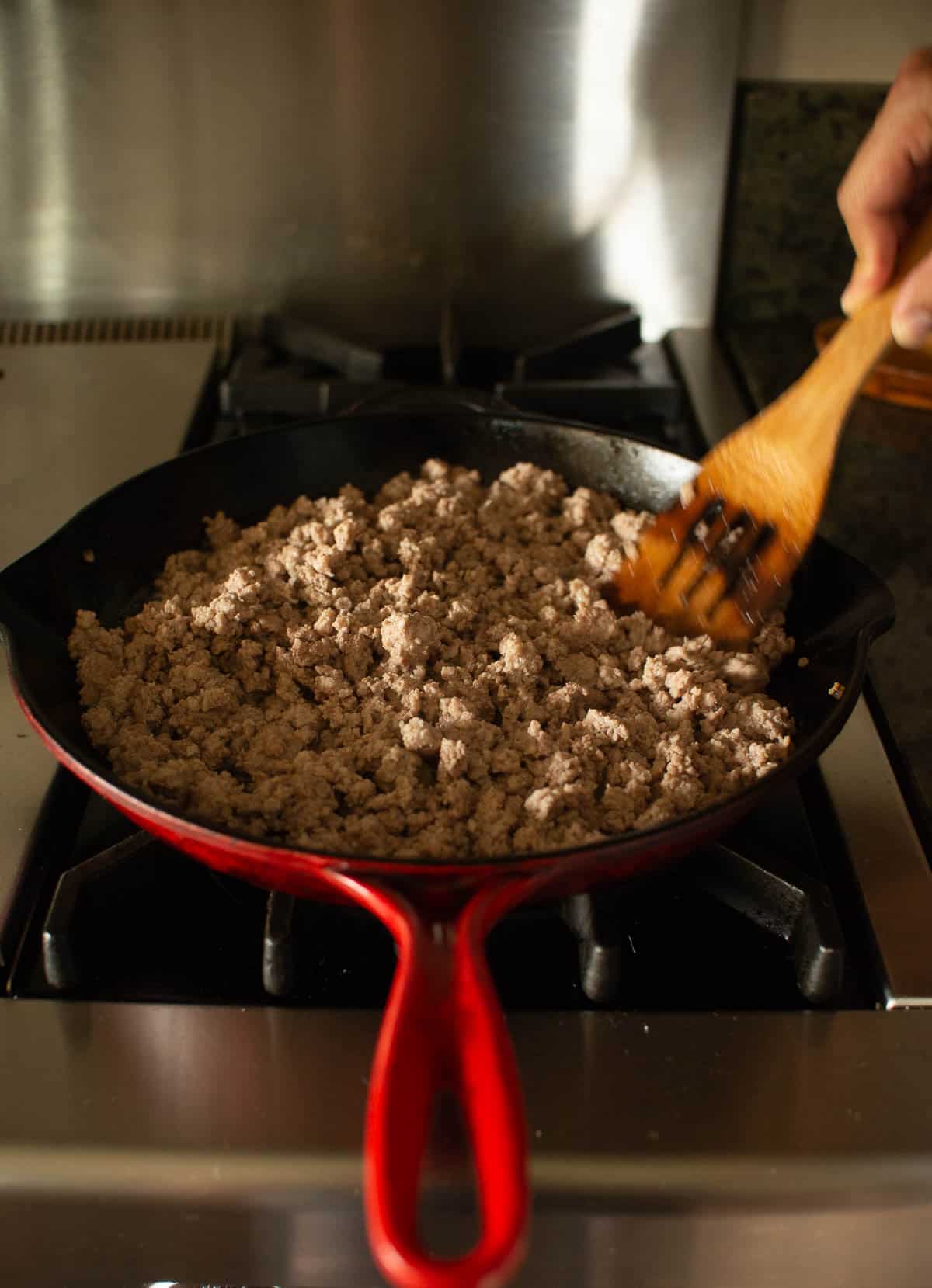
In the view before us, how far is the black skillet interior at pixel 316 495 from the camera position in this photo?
2.28 ft

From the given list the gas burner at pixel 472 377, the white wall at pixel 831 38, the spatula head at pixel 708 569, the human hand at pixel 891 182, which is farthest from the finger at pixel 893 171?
the white wall at pixel 831 38

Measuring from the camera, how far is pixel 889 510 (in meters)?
1.02

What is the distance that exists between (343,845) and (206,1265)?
0.66 ft

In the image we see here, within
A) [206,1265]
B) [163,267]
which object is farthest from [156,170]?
[206,1265]

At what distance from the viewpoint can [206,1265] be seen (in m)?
0.55

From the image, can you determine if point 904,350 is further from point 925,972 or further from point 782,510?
point 925,972

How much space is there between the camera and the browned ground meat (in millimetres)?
633

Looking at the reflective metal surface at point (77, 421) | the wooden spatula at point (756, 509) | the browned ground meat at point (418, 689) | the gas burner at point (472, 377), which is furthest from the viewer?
the gas burner at point (472, 377)

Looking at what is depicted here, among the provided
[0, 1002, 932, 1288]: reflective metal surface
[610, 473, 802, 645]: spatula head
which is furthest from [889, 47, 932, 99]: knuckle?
[0, 1002, 932, 1288]: reflective metal surface

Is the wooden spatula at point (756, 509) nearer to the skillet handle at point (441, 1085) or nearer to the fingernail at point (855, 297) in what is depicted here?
the fingernail at point (855, 297)

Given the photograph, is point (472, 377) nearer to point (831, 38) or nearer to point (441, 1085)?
point (831, 38)

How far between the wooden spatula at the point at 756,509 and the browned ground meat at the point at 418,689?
3 centimetres

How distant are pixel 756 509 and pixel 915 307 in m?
0.15

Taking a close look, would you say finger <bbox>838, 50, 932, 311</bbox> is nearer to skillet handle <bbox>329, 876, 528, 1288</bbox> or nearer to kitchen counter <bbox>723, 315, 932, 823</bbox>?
kitchen counter <bbox>723, 315, 932, 823</bbox>
